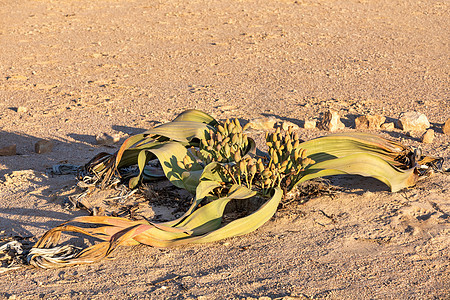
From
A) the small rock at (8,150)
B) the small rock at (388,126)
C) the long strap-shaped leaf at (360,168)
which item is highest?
the long strap-shaped leaf at (360,168)

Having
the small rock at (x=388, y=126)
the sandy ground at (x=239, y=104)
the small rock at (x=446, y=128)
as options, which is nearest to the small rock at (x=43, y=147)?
the sandy ground at (x=239, y=104)

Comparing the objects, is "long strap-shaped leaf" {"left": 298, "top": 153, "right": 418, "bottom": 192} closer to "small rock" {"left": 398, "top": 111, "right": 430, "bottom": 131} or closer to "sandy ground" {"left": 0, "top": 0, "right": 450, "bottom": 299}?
"sandy ground" {"left": 0, "top": 0, "right": 450, "bottom": 299}

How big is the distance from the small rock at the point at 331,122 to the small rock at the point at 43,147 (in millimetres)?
2206

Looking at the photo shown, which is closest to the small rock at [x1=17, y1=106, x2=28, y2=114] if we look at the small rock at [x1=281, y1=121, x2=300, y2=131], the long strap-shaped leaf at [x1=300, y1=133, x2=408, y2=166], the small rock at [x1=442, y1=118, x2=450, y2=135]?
the small rock at [x1=281, y1=121, x2=300, y2=131]

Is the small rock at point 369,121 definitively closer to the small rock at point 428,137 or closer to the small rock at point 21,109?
the small rock at point 428,137

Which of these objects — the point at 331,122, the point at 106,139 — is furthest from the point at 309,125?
the point at 106,139

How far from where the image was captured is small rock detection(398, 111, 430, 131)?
437 centimetres

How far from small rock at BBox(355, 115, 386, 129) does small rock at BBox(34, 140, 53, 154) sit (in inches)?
98.6

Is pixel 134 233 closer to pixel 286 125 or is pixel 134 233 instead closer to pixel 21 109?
pixel 286 125

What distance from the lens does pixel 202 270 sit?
244 cm

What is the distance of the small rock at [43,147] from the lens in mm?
4242

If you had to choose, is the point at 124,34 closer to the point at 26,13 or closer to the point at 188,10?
the point at 188,10

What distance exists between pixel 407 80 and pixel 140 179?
3.58 m

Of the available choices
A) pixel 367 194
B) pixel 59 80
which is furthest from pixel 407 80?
pixel 59 80
